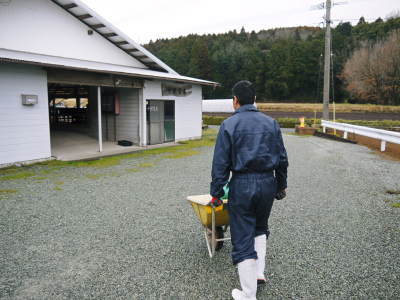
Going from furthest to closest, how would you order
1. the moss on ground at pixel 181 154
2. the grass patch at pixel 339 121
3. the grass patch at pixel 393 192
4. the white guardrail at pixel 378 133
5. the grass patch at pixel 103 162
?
1. the grass patch at pixel 339 121
2. the moss on ground at pixel 181 154
3. the white guardrail at pixel 378 133
4. the grass patch at pixel 103 162
5. the grass patch at pixel 393 192

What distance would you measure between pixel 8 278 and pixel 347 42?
68.6m

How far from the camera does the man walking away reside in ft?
7.97

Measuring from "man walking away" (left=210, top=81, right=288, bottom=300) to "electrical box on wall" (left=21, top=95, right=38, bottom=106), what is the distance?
26.6 ft

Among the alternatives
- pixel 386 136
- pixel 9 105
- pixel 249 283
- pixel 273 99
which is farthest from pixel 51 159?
pixel 273 99

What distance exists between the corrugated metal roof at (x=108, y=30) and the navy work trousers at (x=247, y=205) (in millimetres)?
11716

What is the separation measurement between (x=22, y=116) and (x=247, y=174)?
8356 millimetres

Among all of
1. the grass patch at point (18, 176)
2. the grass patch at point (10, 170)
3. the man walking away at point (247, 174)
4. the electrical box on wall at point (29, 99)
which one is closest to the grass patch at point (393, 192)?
the man walking away at point (247, 174)

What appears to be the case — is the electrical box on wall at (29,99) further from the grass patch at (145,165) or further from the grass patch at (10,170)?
the grass patch at (145,165)

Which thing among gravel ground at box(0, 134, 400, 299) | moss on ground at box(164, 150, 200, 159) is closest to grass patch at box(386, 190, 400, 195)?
gravel ground at box(0, 134, 400, 299)

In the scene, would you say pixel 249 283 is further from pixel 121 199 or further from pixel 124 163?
pixel 124 163

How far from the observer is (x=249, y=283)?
2.46 m

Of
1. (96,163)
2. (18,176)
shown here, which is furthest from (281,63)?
(18,176)

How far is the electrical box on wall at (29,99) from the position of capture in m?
8.62

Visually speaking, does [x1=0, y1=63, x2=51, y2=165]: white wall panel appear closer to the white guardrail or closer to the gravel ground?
the gravel ground
